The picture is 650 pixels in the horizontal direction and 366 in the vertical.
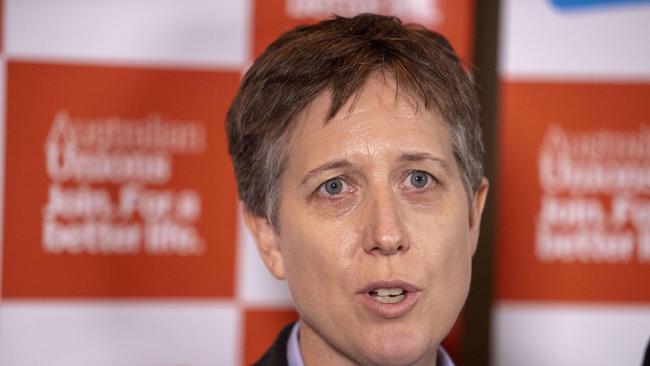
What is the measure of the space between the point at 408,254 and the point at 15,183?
0.98m

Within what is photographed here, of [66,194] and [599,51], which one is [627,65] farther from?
[66,194]

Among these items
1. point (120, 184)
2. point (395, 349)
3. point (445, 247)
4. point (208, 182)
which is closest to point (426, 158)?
point (445, 247)

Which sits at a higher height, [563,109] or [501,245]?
[563,109]

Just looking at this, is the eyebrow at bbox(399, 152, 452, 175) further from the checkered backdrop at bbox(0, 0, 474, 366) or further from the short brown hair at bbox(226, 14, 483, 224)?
the checkered backdrop at bbox(0, 0, 474, 366)

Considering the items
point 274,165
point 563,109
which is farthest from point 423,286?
point 563,109

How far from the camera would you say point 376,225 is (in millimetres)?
1192

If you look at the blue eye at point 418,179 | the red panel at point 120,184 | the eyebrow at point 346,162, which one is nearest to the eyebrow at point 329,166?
the eyebrow at point 346,162

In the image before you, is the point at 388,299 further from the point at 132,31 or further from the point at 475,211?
the point at 132,31

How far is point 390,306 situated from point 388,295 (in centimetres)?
2

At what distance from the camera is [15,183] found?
1.78 m

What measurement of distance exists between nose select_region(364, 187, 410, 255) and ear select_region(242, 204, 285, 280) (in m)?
0.22

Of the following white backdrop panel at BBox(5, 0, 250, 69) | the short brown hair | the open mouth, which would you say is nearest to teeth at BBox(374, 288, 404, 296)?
the open mouth

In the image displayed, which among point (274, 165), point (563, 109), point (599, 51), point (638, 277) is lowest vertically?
point (638, 277)

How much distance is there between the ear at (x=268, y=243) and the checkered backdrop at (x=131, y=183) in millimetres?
459
